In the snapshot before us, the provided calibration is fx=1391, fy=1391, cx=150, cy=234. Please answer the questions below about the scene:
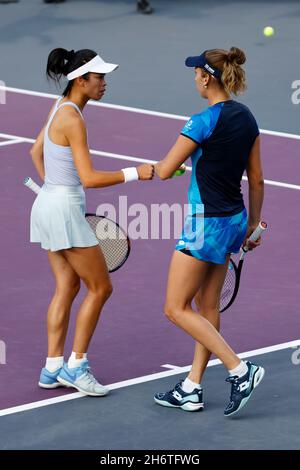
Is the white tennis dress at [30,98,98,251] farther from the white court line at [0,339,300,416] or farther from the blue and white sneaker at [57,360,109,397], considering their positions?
the white court line at [0,339,300,416]

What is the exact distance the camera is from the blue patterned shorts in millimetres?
8733

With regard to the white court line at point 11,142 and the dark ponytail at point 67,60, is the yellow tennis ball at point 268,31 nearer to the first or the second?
the white court line at point 11,142

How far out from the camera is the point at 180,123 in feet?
52.8

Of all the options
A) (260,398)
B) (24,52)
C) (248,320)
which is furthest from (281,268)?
(24,52)

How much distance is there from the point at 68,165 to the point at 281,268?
3.22 meters

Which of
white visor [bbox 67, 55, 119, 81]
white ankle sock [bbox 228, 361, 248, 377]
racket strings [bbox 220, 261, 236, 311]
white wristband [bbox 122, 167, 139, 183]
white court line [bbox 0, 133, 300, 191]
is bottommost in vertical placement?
white ankle sock [bbox 228, 361, 248, 377]

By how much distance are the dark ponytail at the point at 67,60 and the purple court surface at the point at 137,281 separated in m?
2.01

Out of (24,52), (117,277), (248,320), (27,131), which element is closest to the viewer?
(248,320)

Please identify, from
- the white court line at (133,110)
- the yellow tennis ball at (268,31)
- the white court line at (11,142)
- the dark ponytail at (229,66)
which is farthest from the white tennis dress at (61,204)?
the yellow tennis ball at (268,31)

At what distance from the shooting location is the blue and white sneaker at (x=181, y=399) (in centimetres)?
902

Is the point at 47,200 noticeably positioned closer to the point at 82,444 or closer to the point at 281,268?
the point at 82,444

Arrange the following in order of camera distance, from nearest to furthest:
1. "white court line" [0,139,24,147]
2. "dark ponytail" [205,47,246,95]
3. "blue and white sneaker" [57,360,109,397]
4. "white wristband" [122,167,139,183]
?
1. "dark ponytail" [205,47,246,95]
2. "white wristband" [122,167,139,183]
3. "blue and white sneaker" [57,360,109,397]
4. "white court line" [0,139,24,147]

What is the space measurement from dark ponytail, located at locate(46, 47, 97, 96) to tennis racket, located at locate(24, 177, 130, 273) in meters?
0.89

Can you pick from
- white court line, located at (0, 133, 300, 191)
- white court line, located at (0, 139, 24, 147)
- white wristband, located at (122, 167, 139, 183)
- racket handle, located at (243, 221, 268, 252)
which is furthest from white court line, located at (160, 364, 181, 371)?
white court line, located at (0, 139, 24, 147)
